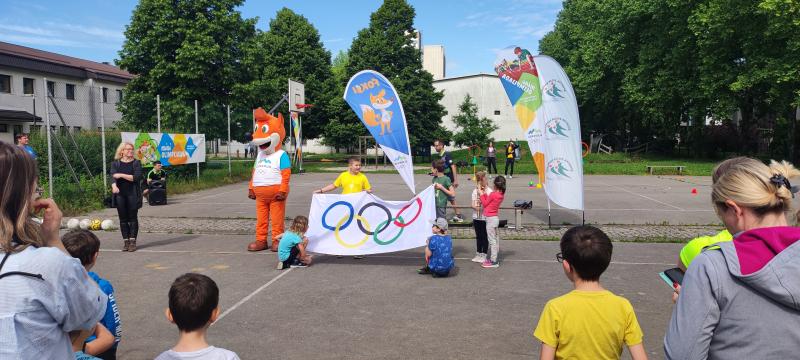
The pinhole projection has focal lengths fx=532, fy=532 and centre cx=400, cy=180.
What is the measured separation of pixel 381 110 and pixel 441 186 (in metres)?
2.14

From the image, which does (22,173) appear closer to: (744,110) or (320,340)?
(320,340)

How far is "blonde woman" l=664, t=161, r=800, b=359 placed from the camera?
5.93 ft

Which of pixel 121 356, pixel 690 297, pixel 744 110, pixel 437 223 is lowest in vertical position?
pixel 121 356

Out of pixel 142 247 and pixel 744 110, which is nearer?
pixel 142 247

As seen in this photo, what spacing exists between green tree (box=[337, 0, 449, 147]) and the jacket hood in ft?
128

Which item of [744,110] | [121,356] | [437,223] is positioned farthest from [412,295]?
[744,110]

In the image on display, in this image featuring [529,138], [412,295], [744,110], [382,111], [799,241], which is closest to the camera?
[799,241]

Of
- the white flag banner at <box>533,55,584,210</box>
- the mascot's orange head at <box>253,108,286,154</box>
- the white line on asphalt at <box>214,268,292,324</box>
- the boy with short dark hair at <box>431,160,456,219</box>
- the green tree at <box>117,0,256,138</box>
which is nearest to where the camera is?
the white line on asphalt at <box>214,268,292,324</box>

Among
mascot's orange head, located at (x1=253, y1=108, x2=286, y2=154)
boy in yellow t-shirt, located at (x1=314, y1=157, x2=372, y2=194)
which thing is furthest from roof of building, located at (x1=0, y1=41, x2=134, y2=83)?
boy in yellow t-shirt, located at (x1=314, y1=157, x2=372, y2=194)

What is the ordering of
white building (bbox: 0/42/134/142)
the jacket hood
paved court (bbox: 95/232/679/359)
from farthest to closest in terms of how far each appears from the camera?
white building (bbox: 0/42/134/142) → paved court (bbox: 95/232/679/359) → the jacket hood

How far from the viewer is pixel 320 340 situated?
5191mm

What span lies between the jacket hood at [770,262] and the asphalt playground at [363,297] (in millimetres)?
3213

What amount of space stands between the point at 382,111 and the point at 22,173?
Answer: 777cm

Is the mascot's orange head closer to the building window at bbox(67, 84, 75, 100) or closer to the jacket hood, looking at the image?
the jacket hood
